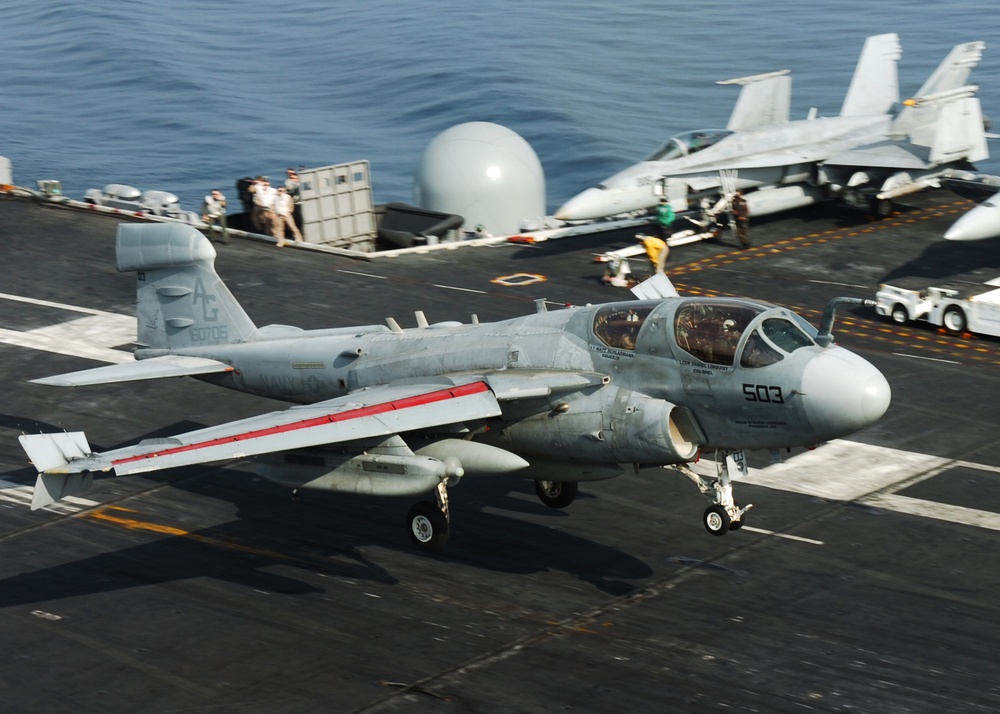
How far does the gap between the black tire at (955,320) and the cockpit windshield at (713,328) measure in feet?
51.3

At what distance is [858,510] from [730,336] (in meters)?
5.76

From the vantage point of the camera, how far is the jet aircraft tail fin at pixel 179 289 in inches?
868

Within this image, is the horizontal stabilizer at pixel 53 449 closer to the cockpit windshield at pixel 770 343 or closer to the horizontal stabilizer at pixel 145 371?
the horizontal stabilizer at pixel 145 371

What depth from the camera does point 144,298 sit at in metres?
22.6

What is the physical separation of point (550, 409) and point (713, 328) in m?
2.71

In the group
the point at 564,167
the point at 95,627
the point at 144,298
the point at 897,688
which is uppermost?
the point at 564,167

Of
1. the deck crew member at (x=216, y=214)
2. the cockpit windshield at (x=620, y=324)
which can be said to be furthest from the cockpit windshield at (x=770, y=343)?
the deck crew member at (x=216, y=214)

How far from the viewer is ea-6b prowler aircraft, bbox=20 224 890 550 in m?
16.2

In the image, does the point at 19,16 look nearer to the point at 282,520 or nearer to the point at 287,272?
the point at 287,272

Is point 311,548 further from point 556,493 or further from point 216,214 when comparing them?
point 216,214

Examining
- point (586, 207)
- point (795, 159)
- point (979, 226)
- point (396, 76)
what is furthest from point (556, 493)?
point (396, 76)

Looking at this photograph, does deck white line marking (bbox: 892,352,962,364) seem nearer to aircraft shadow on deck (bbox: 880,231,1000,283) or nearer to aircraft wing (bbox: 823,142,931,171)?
aircraft shadow on deck (bbox: 880,231,1000,283)

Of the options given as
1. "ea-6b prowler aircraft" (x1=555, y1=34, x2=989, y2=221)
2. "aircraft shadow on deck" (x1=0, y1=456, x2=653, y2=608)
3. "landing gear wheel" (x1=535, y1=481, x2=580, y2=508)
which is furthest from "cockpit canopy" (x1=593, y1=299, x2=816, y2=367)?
"ea-6b prowler aircraft" (x1=555, y1=34, x2=989, y2=221)

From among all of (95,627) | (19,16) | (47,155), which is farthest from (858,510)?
(19,16)
